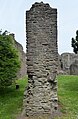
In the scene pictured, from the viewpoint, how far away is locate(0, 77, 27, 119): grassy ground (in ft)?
54.7

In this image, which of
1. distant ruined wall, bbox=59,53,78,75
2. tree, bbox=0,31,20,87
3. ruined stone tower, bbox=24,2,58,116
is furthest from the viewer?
distant ruined wall, bbox=59,53,78,75

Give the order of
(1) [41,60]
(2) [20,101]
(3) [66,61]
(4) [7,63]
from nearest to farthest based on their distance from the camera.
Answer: (1) [41,60] < (2) [20,101] < (4) [7,63] < (3) [66,61]

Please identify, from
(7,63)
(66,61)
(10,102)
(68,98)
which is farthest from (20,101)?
(66,61)

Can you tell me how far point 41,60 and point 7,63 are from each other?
15.5ft

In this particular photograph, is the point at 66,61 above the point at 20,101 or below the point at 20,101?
above

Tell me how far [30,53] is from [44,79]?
1.19 meters

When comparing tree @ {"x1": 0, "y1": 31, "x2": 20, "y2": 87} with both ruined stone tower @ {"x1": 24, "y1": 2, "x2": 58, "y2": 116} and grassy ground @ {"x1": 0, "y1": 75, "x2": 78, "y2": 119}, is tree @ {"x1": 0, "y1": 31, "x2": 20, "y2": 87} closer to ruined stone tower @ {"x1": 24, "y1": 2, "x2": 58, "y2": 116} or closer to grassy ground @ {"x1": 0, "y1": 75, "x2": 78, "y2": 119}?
grassy ground @ {"x1": 0, "y1": 75, "x2": 78, "y2": 119}

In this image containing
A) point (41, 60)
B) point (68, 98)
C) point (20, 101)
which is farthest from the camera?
point (68, 98)

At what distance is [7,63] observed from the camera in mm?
20797

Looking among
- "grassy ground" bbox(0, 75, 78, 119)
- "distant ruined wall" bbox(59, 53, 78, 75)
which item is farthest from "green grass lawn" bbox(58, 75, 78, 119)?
"distant ruined wall" bbox(59, 53, 78, 75)

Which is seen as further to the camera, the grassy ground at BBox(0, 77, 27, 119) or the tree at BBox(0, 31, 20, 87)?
the tree at BBox(0, 31, 20, 87)

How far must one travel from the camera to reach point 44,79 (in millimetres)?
16234

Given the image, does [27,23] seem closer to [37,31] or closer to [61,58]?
[37,31]

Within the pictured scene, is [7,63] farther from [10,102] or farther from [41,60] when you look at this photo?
[41,60]
